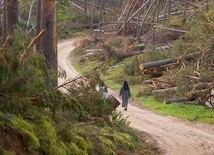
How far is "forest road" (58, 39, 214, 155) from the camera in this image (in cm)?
1465

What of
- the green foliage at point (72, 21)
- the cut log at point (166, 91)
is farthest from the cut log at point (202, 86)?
the green foliage at point (72, 21)

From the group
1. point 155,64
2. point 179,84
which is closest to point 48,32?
point 179,84

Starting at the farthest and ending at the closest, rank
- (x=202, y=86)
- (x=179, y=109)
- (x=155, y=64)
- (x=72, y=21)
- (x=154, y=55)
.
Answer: (x=72, y=21), (x=154, y=55), (x=155, y=64), (x=179, y=109), (x=202, y=86)

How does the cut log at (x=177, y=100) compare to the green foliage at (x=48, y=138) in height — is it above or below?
below

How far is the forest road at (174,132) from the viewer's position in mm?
14650

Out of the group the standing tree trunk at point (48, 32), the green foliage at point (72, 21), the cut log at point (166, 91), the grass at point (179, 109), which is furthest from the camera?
the green foliage at point (72, 21)

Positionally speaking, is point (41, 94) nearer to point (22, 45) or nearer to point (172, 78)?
point (22, 45)

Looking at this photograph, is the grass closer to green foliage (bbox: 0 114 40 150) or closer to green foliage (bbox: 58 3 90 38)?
green foliage (bbox: 0 114 40 150)

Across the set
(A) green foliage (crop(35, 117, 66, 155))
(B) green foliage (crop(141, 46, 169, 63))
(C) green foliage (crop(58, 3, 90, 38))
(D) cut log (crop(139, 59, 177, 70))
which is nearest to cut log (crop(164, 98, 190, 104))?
(D) cut log (crop(139, 59, 177, 70))

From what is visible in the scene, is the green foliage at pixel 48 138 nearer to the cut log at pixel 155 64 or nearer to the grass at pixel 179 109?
the grass at pixel 179 109

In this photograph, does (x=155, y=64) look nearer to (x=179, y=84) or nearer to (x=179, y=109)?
(x=179, y=84)

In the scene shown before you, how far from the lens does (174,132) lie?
17.0 meters

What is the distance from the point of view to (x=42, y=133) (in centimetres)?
820

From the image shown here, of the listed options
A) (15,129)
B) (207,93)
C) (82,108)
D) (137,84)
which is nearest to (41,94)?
(15,129)
